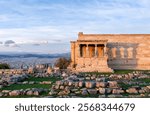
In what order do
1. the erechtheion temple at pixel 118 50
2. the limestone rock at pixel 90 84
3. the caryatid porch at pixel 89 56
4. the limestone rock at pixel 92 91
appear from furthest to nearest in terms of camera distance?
the erechtheion temple at pixel 118 50
the caryatid porch at pixel 89 56
the limestone rock at pixel 90 84
the limestone rock at pixel 92 91

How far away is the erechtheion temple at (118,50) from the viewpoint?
4806 cm

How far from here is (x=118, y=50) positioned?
1941 inches

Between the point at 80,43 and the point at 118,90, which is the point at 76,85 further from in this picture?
the point at 80,43

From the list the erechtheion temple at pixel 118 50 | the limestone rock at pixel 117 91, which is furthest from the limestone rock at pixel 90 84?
the erechtheion temple at pixel 118 50

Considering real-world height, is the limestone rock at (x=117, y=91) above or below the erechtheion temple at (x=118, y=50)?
below

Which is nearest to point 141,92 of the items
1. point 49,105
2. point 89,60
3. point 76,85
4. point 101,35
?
point 76,85

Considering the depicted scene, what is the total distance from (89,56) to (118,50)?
4.05 metres

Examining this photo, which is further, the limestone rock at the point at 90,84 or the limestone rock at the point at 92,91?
the limestone rock at the point at 90,84

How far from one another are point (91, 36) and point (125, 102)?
34660 mm

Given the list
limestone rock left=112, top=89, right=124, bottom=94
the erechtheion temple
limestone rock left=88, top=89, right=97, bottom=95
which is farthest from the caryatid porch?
limestone rock left=88, top=89, right=97, bottom=95

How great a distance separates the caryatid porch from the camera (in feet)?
149

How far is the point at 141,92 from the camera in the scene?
23109mm

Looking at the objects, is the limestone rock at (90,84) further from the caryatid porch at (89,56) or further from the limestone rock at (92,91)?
the caryatid porch at (89,56)

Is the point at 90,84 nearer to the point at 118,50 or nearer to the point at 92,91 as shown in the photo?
the point at 92,91
